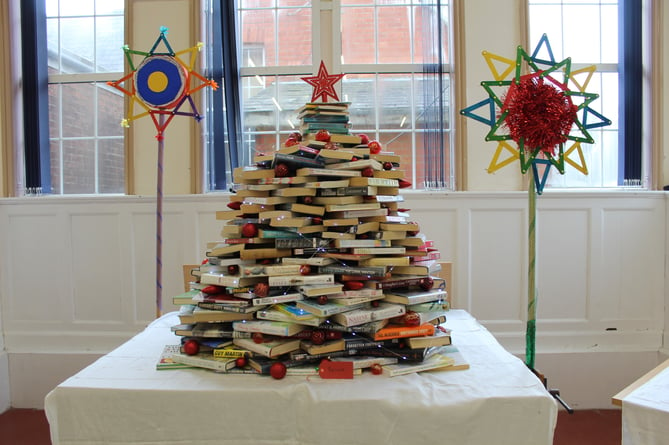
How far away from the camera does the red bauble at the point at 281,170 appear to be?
59.3 inches

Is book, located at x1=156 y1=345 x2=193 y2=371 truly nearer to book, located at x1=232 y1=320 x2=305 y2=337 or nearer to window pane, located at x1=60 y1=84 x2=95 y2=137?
book, located at x1=232 y1=320 x2=305 y2=337

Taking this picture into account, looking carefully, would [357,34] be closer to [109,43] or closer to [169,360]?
[109,43]

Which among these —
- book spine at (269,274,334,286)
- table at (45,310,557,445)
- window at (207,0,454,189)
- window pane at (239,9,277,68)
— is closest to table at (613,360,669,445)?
table at (45,310,557,445)

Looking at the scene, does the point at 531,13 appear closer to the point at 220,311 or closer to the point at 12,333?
the point at 220,311

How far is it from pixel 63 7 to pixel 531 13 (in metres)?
3.58

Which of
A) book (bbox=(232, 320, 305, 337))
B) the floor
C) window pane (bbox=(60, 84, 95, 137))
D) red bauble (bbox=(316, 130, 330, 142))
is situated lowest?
the floor

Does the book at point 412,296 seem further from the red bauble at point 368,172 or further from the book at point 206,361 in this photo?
the book at point 206,361

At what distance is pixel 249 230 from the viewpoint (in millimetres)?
1491

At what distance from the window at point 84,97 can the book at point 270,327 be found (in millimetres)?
2436

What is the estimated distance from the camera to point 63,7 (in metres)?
3.42

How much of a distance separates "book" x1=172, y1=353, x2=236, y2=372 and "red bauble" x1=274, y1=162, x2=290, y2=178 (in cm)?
62

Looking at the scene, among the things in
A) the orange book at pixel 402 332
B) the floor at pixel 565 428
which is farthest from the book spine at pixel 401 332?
the floor at pixel 565 428

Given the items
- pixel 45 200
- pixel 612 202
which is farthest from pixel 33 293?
pixel 612 202

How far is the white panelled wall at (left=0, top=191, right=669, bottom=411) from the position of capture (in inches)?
120
